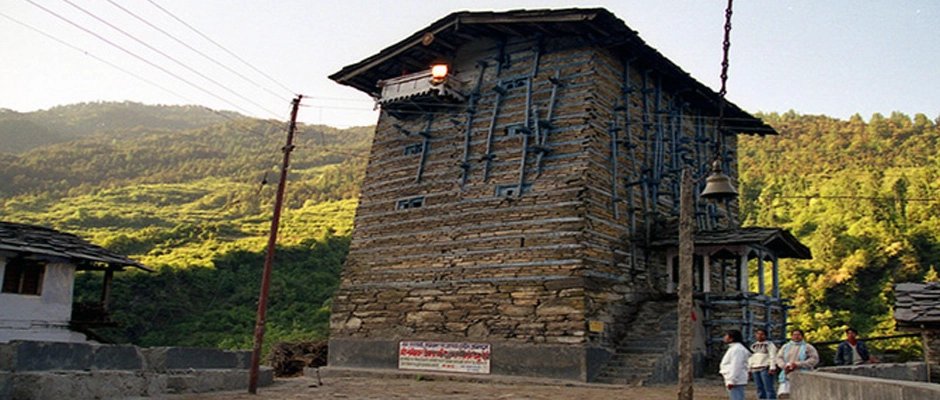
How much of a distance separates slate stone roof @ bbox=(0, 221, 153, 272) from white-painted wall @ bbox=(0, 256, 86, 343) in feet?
1.47

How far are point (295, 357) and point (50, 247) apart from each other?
7663 mm

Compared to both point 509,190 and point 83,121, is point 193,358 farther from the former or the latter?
point 83,121

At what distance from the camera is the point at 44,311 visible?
19078mm

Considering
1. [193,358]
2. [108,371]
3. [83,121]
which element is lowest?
[108,371]

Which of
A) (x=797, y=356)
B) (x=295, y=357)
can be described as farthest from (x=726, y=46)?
(x=295, y=357)

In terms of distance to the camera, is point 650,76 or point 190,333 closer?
point 650,76

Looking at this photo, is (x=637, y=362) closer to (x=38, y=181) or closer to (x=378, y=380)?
(x=378, y=380)

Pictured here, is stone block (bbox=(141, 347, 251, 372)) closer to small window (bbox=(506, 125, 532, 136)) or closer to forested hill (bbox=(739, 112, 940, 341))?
small window (bbox=(506, 125, 532, 136))

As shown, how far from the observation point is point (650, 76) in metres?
20.1

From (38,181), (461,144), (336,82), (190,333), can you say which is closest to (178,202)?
(38,181)

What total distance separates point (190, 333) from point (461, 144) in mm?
19187

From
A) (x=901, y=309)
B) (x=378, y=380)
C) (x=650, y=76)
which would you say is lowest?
(x=378, y=380)

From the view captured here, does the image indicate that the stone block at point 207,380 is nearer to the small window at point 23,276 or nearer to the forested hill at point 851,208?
the small window at point 23,276

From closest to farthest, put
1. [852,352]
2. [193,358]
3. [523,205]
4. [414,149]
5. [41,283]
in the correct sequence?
[852,352] < [193,358] < [523,205] < [41,283] < [414,149]
